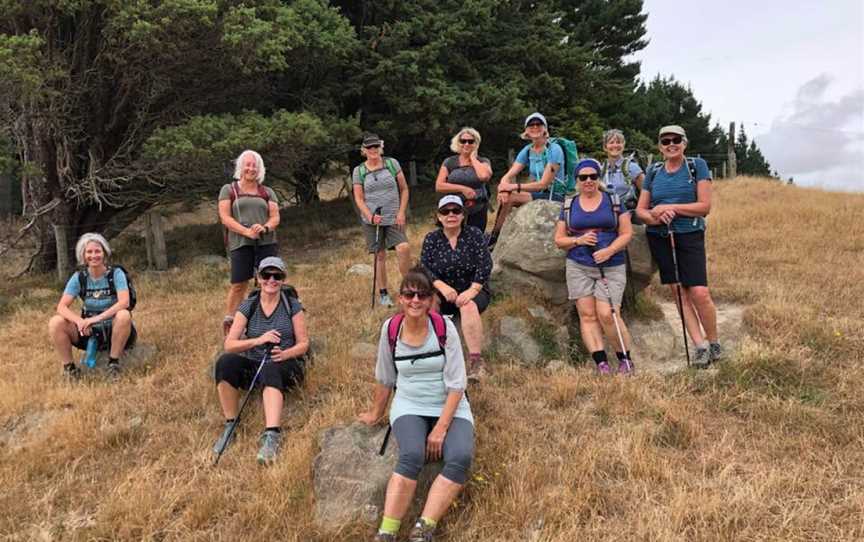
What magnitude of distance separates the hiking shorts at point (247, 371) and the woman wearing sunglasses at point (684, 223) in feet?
10.8

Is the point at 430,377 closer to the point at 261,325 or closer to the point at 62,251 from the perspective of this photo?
the point at 261,325

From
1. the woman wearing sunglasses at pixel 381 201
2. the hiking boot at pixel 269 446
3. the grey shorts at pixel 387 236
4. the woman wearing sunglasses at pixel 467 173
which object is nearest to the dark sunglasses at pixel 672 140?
the woman wearing sunglasses at pixel 467 173

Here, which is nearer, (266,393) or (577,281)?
(266,393)

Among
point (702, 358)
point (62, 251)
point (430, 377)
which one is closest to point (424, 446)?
point (430, 377)

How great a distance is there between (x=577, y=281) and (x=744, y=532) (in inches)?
95.4

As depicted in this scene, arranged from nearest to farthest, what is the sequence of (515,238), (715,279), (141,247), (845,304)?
(515,238)
(845,304)
(715,279)
(141,247)

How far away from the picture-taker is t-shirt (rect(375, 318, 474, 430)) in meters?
3.63

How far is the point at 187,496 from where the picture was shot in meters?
3.73

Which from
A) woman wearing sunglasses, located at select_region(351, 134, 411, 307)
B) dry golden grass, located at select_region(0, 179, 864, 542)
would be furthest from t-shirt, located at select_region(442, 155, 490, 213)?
dry golden grass, located at select_region(0, 179, 864, 542)

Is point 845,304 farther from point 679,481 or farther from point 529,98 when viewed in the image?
point 529,98

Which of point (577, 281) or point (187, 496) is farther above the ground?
point (577, 281)

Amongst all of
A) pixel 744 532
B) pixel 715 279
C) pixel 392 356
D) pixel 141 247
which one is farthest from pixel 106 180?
pixel 744 532

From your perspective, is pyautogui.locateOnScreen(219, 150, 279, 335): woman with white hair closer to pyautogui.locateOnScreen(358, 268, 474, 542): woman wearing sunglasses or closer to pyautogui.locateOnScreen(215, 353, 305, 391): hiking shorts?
pyautogui.locateOnScreen(215, 353, 305, 391): hiking shorts

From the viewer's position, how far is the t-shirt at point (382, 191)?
6.54 m
